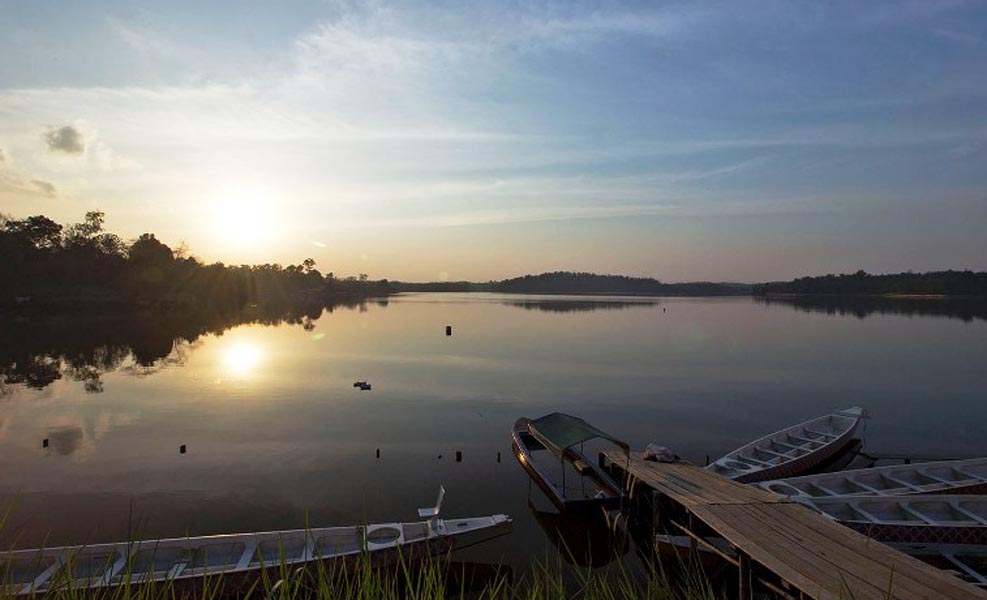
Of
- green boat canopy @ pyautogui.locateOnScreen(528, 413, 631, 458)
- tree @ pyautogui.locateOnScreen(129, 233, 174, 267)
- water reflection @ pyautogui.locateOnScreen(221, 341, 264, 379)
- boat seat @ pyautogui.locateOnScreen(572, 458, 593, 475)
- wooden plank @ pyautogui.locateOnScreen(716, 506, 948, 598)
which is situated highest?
tree @ pyautogui.locateOnScreen(129, 233, 174, 267)

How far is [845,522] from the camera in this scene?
43.0 ft

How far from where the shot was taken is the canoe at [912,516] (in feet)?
42.2

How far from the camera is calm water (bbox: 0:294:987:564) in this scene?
1803 centimetres

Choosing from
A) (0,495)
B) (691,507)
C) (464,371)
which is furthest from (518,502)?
(464,371)

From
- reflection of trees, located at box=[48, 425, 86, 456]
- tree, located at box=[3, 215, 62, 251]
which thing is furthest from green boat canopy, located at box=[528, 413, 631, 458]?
tree, located at box=[3, 215, 62, 251]

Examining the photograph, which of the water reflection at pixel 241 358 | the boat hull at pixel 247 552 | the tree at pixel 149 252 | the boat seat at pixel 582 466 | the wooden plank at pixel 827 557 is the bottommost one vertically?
the water reflection at pixel 241 358

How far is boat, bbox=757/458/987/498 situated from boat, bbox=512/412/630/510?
451 cm

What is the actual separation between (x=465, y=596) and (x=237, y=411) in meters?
22.4

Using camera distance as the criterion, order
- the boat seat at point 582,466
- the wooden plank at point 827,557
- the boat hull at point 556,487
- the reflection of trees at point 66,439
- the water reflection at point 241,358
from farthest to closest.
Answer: the water reflection at point 241,358
the reflection of trees at point 66,439
the boat seat at point 582,466
the boat hull at point 556,487
the wooden plank at point 827,557

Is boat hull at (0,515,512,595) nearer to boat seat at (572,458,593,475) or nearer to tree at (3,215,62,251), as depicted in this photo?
boat seat at (572,458,593,475)

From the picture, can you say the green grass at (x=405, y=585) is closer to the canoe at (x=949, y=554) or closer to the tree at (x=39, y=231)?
the canoe at (x=949, y=554)

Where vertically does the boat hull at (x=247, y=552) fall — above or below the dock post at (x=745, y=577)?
below

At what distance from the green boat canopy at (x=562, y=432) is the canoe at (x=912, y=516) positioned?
19.8 ft

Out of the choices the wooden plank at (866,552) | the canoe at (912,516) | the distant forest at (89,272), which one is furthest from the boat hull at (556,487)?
the distant forest at (89,272)
